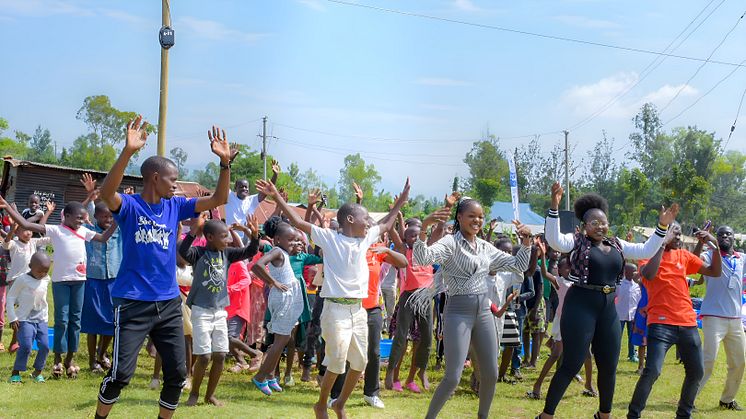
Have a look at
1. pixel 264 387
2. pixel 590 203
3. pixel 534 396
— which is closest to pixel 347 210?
pixel 590 203

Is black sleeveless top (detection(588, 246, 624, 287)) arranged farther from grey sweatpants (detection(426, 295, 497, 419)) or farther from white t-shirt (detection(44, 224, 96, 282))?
white t-shirt (detection(44, 224, 96, 282))

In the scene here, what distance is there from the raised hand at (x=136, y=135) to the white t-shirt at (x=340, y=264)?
1.75m

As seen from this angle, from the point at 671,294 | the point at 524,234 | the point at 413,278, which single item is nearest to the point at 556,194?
the point at 524,234

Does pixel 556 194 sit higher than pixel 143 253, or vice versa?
pixel 556 194

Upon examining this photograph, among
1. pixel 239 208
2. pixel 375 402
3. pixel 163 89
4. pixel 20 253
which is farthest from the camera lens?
pixel 163 89

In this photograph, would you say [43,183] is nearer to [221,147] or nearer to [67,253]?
[67,253]

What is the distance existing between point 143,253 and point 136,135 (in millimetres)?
872

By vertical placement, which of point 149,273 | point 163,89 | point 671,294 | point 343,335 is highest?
point 163,89

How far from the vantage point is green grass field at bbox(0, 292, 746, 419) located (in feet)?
24.7

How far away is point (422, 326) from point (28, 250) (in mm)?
5761

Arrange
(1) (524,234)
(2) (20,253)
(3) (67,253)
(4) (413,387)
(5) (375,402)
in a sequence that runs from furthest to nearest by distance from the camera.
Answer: (2) (20,253), (4) (413,387), (3) (67,253), (5) (375,402), (1) (524,234)

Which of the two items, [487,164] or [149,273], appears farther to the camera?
[487,164]

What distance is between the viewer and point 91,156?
8962 centimetres

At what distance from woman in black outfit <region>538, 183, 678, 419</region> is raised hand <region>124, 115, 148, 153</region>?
3.47 m
